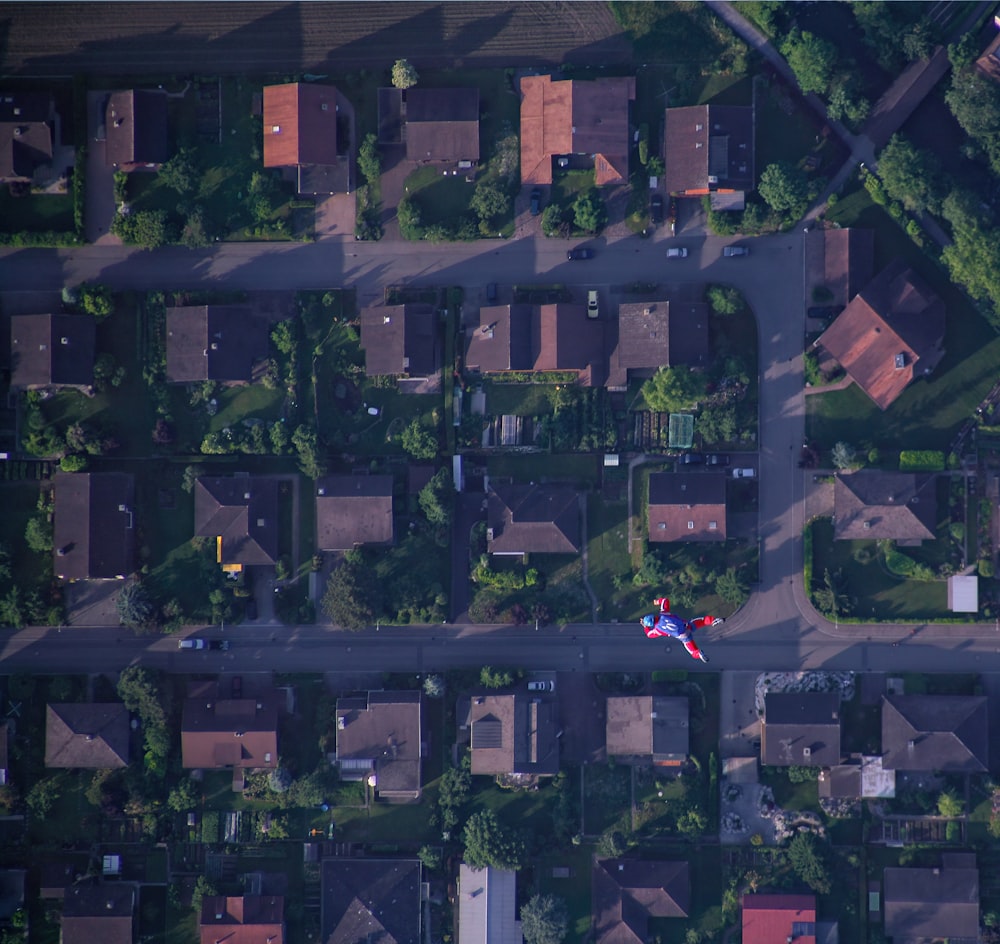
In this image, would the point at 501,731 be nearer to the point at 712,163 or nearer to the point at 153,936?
the point at 153,936

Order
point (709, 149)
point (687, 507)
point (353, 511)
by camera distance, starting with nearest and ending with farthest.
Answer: point (709, 149) → point (687, 507) → point (353, 511)

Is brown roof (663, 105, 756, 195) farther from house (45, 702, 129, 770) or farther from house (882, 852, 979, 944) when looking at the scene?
house (45, 702, 129, 770)

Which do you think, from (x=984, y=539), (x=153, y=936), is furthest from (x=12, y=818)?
(x=984, y=539)

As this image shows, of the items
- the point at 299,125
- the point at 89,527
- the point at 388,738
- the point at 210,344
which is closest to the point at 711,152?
the point at 299,125

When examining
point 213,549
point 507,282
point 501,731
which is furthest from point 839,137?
point 213,549

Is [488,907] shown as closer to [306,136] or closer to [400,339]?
[400,339]

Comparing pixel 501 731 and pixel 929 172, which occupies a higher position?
pixel 929 172

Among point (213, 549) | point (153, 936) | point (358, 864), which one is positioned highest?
point (213, 549)
